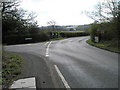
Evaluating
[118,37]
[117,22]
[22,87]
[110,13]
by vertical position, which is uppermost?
[110,13]

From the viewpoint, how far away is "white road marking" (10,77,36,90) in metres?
5.33

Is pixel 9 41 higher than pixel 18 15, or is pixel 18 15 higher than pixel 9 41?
pixel 18 15

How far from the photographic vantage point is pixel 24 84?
18.5 feet

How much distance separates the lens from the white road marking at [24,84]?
→ 17.5 ft

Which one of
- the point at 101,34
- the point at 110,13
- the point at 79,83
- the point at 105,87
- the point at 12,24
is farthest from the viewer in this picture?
the point at 12,24

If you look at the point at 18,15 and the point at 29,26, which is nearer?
the point at 18,15

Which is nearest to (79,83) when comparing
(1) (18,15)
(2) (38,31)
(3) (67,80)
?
(3) (67,80)

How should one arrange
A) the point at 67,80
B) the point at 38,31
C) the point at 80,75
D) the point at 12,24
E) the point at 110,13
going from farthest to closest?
1. the point at 38,31
2. the point at 12,24
3. the point at 110,13
4. the point at 80,75
5. the point at 67,80

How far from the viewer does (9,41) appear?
31.3 metres

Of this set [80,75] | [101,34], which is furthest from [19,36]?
[80,75]

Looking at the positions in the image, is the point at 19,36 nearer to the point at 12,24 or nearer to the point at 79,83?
the point at 12,24

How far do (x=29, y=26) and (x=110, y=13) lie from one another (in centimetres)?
2058

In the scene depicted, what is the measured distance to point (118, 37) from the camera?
18.4m

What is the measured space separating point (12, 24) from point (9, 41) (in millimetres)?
5054
